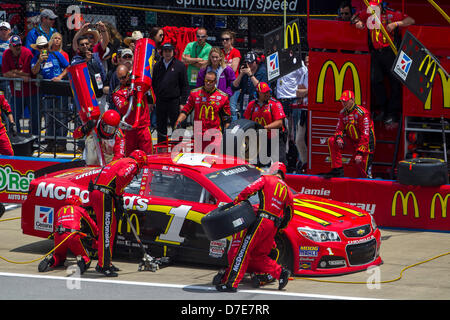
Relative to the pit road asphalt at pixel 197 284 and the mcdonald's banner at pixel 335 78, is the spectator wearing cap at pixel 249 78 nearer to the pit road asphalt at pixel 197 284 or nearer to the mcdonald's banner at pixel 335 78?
the mcdonald's banner at pixel 335 78

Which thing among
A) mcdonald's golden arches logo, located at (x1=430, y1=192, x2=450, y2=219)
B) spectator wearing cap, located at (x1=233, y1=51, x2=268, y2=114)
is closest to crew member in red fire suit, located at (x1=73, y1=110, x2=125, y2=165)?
spectator wearing cap, located at (x1=233, y1=51, x2=268, y2=114)

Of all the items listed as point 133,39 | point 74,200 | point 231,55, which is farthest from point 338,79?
point 74,200

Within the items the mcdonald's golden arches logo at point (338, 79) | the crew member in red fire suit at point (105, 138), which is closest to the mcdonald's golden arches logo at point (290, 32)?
the mcdonald's golden arches logo at point (338, 79)

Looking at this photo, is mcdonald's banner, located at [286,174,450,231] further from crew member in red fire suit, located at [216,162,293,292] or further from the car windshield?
crew member in red fire suit, located at [216,162,293,292]

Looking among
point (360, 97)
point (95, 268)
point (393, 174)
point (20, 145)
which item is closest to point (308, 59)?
point (360, 97)

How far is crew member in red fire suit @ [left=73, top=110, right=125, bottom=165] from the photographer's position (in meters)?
11.0

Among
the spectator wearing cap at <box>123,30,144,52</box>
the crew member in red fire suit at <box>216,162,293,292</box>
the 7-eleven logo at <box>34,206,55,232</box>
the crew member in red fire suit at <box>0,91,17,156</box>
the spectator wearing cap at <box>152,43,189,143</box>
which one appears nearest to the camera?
the crew member in red fire suit at <box>216,162,293,292</box>

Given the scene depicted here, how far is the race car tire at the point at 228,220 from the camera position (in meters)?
8.67

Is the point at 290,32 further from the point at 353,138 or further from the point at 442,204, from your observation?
the point at 442,204

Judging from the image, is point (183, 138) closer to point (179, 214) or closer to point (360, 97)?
point (360, 97)

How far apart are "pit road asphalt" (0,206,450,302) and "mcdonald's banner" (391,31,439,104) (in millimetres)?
2669

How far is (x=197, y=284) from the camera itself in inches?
359

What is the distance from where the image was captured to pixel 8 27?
55.4 feet

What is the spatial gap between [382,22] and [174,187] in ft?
18.2
